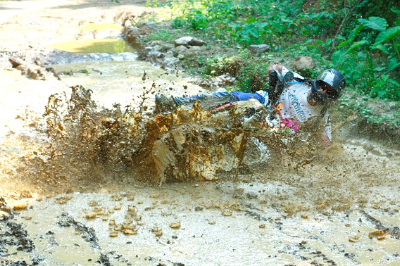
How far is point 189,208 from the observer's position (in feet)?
13.4

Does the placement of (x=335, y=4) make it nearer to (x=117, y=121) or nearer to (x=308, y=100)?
(x=308, y=100)

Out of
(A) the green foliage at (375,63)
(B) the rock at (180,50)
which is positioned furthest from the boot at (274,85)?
(B) the rock at (180,50)

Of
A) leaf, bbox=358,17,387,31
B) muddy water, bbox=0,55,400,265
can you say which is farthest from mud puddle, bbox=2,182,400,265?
leaf, bbox=358,17,387,31

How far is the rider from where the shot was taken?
5.23 meters

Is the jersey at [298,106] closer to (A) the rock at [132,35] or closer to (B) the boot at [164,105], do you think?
(B) the boot at [164,105]

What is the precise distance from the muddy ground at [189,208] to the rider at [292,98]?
18.2 inches

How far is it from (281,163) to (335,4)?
6570mm

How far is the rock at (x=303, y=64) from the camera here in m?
7.63

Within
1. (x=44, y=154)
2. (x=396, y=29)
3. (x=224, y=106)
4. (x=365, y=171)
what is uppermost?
(x=396, y=29)

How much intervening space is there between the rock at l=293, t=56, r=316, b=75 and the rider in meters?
1.97

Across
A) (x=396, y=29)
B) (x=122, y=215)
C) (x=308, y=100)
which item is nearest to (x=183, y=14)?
(x=396, y=29)

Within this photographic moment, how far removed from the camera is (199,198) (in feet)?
14.1

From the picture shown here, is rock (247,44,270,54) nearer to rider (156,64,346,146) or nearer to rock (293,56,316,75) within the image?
rock (293,56,316,75)

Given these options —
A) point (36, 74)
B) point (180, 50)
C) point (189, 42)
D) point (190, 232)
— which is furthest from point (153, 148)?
point (189, 42)
